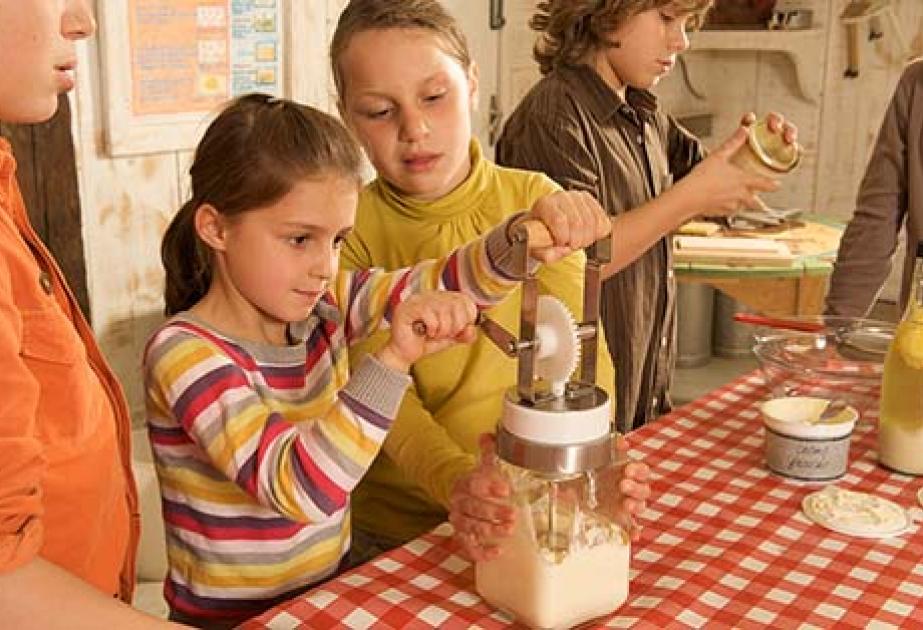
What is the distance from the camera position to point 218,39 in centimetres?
297

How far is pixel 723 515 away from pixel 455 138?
57 centimetres

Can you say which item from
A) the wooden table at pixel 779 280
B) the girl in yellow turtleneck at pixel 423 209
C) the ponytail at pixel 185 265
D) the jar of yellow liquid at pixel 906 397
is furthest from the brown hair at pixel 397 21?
the wooden table at pixel 779 280

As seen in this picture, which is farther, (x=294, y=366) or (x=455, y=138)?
(x=455, y=138)

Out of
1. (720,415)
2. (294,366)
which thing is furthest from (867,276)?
(294,366)

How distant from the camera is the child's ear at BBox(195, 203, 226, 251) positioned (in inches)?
48.3

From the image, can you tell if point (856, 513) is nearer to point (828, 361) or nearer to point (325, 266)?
point (828, 361)

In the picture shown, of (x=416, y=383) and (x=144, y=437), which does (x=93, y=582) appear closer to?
(x=416, y=383)

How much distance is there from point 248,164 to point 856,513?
0.79m

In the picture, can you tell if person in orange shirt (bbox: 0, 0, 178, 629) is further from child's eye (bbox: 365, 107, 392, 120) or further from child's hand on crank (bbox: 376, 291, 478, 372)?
child's eye (bbox: 365, 107, 392, 120)

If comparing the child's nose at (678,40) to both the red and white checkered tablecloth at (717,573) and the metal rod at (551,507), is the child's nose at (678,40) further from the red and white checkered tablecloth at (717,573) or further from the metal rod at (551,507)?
the metal rod at (551,507)

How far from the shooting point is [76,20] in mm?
967

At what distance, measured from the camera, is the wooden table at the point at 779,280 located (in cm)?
313

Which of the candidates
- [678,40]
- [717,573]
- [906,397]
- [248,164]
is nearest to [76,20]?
[248,164]

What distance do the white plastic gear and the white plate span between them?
42 centimetres
